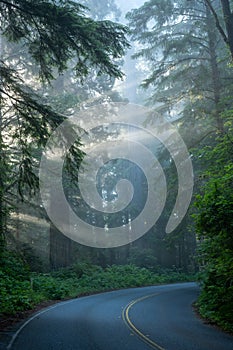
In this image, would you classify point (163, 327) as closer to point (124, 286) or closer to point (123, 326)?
point (123, 326)

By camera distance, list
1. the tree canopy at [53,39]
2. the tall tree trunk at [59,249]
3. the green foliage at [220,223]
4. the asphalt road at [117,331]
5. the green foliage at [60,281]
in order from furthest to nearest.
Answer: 1. the tall tree trunk at [59,249]
2. the green foliage at [60,281]
3. the tree canopy at [53,39]
4. the green foliage at [220,223]
5. the asphalt road at [117,331]

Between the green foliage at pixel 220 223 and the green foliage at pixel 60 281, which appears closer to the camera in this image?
the green foliage at pixel 220 223

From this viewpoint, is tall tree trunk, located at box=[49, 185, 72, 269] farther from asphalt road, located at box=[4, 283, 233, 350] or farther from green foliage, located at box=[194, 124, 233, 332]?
green foliage, located at box=[194, 124, 233, 332]

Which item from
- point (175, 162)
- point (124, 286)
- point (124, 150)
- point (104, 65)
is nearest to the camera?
point (104, 65)

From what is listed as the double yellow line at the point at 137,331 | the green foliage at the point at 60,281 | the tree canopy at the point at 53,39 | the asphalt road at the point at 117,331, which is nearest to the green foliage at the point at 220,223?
the asphalt road at the point at 117,331

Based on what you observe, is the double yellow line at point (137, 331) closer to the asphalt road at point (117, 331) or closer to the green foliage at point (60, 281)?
the asphalt road at point (117, 331)

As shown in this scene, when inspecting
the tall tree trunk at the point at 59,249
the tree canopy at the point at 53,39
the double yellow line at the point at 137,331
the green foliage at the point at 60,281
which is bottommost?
the double yellow line at the point at 137,331

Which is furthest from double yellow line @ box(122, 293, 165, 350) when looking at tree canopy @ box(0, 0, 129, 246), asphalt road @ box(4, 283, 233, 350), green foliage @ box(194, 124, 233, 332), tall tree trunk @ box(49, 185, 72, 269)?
tall tree trunk @ box(49, 185, 72, 269)

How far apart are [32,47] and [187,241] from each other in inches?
1484

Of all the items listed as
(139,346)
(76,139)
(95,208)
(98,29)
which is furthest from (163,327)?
(95,208)

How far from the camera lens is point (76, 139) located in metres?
11.4

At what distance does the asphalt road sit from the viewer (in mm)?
8320

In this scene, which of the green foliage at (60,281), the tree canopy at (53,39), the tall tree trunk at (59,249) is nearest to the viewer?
the tree canopy at (53,39)

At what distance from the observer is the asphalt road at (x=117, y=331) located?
832 cm
